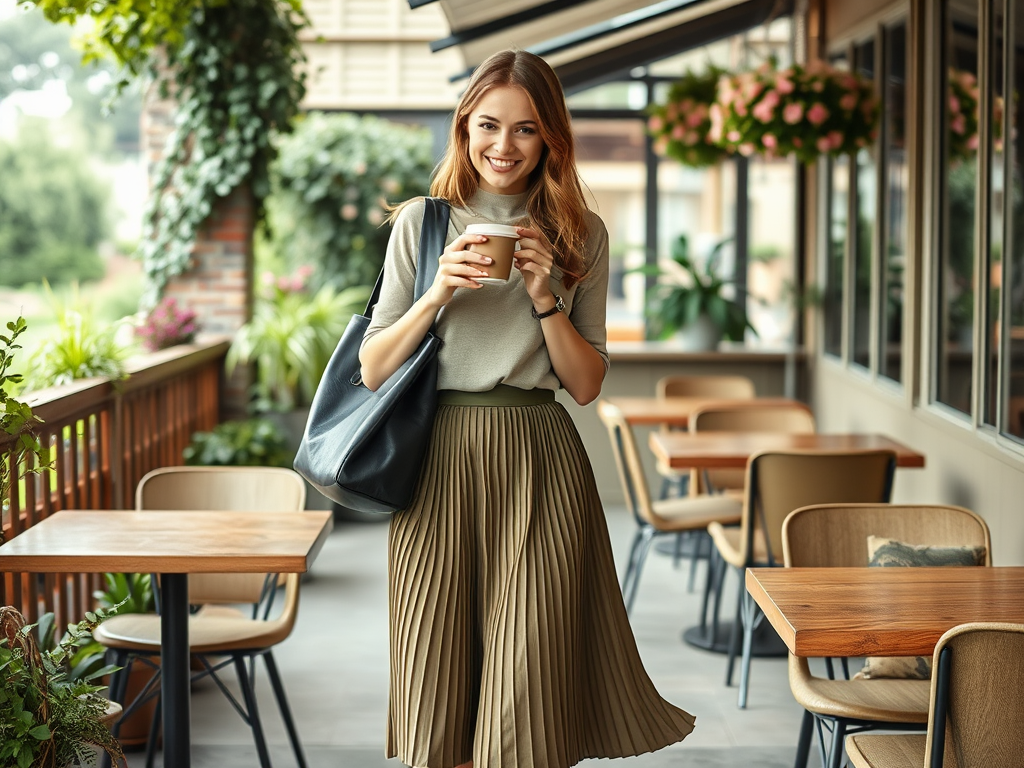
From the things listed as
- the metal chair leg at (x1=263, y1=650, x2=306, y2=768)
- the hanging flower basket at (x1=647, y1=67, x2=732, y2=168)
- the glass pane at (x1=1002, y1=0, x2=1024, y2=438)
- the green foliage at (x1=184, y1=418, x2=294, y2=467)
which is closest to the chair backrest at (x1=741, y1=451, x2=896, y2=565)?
the glass pane at (x1=1002, y1=0, x2=1024, y2=438)

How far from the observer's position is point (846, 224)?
6.50 metres

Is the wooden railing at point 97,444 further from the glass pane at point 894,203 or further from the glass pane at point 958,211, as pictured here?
the glass pane at point 894,203

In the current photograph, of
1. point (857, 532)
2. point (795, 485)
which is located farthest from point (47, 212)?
point (857, 532)

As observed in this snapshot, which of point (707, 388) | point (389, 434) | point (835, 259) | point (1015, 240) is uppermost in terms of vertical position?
point (835, 259)

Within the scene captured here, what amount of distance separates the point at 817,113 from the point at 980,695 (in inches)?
147

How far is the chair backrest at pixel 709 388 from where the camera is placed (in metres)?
6.23

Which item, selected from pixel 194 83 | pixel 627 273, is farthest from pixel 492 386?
pixel 627 273

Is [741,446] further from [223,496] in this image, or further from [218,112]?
[218,112]

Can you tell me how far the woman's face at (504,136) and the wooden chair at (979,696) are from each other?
3.52 ft

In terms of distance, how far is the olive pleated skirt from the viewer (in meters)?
2.11

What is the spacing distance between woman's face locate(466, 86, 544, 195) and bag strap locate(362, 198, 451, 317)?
0.11 meters

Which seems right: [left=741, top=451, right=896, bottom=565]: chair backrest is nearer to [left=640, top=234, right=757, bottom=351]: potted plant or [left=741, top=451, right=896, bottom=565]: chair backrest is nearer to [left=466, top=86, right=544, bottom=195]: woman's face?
[left=466, top=86, right=544, bottom=195]: woman's face

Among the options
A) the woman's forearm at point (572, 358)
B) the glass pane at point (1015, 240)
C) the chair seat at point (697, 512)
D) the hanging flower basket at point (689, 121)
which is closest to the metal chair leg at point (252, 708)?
the woman's forearm at point (572, 358)

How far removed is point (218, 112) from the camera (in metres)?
5.88
